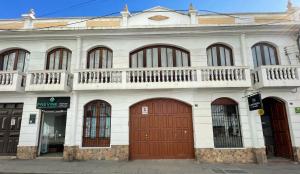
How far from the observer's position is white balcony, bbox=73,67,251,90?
361 inches

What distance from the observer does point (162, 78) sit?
9.50 metres

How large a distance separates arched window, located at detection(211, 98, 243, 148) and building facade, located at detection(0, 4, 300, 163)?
0.05 meters

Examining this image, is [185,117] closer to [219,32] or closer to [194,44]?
[194,44]

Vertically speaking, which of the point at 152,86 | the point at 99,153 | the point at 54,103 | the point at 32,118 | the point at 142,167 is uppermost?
the point at 152,86

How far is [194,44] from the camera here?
10336mm

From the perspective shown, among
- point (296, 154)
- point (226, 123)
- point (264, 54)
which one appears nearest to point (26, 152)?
point (226, 123)

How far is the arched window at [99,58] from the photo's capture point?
415 inches

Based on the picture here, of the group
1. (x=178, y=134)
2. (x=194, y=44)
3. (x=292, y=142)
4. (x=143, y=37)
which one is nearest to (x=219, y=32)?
(x=194, y=44)

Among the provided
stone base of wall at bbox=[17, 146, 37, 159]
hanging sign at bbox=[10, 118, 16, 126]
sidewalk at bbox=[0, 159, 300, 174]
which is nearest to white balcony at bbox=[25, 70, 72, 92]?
hanging sign at bbox=[10, 118, 16, 126]

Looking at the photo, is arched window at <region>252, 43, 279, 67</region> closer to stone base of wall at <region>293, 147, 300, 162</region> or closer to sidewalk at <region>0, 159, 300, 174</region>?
stone base of wall at <region>293, 147, 300, 162</region>

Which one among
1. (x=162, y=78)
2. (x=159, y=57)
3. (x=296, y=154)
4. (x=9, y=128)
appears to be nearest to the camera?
(x=296, y=154)

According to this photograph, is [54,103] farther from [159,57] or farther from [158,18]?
[158,18]

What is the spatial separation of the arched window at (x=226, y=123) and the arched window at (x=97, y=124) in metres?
5.34

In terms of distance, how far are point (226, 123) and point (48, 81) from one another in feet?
29.8
